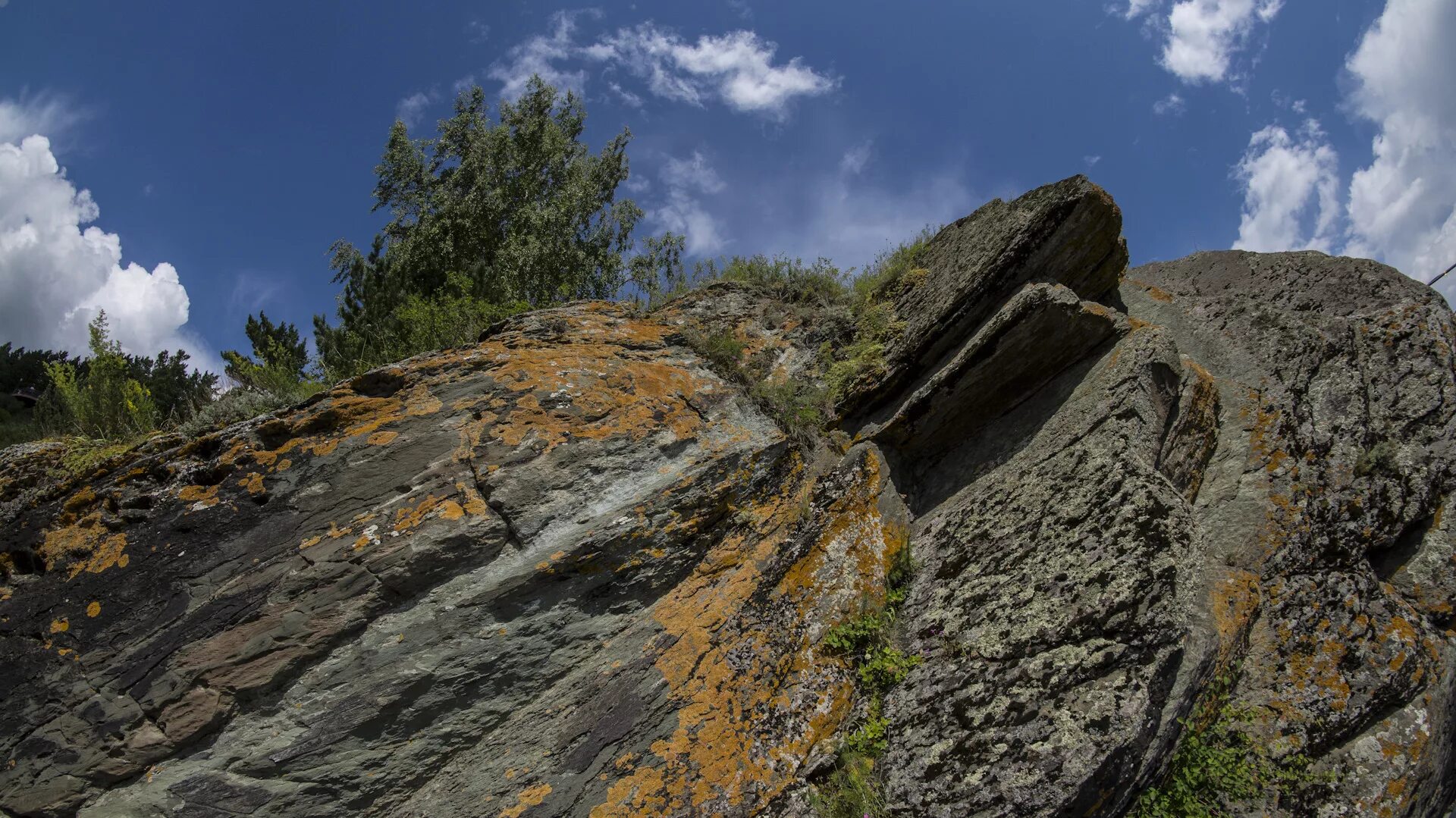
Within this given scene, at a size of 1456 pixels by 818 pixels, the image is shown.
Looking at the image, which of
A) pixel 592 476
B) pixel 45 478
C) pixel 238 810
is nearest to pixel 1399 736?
pixel 592 476

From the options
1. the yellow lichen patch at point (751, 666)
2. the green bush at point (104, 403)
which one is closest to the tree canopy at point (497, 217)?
the green bush at point (104, 403)

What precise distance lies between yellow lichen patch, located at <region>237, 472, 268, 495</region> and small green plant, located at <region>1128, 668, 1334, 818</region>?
23.4ft

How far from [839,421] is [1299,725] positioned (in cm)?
467

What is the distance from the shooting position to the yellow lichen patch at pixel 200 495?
595cm

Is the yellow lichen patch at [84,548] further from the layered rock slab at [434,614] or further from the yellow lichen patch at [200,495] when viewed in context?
the yellow lichen patch at [200,495]

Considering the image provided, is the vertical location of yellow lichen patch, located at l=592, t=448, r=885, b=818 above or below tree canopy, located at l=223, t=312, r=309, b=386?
below

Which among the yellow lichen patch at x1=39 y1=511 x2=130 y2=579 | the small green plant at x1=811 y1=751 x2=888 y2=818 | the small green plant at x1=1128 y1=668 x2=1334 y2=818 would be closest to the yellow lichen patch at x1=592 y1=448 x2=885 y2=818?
the small green plant at x1=811 y1=751 x2=888 y2=818

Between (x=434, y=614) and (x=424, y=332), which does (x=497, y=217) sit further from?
A: (x=434, y=614)

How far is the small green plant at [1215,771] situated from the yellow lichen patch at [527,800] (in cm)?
409

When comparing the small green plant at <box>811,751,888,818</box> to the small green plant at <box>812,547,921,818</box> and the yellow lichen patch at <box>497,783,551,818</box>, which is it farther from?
the yellow lichen patch at <box>497,783,551,818</box>

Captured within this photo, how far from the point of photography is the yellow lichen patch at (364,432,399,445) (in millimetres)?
6383

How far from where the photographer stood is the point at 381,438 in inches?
253


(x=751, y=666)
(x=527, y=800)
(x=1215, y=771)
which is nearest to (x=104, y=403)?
(x=527, y=800)

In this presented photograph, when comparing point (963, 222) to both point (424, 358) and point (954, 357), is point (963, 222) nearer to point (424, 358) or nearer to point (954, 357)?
point (954, 357)
